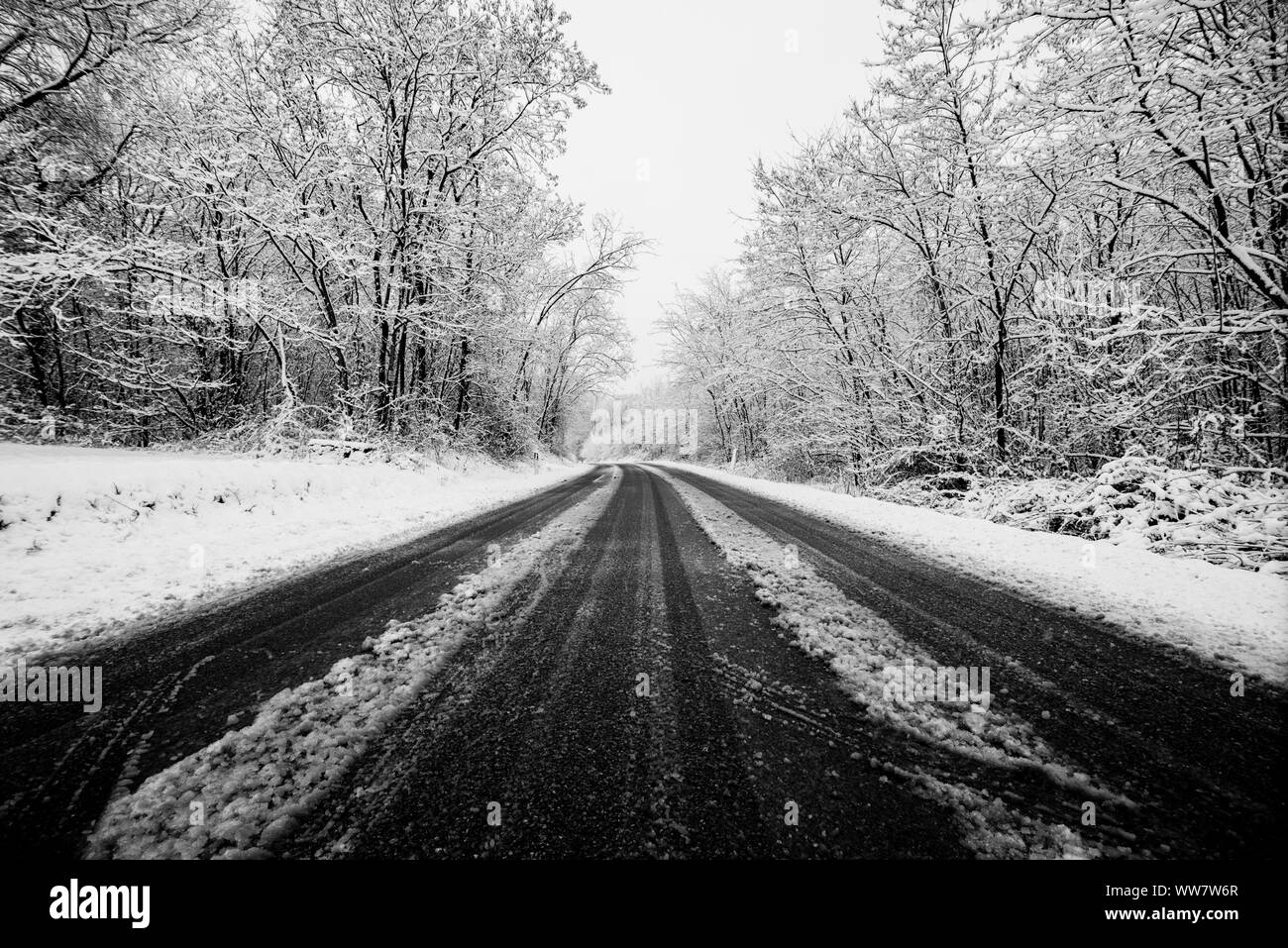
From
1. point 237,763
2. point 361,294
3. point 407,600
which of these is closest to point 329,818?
point 237,763

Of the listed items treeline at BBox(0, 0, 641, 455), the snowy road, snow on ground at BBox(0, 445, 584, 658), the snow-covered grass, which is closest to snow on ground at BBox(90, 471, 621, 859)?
the snowy road

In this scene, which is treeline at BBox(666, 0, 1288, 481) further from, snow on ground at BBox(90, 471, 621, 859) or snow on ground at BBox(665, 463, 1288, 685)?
snow on ground at BBox(90, 471, 621, 859)

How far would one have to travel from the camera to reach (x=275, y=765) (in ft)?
5.41

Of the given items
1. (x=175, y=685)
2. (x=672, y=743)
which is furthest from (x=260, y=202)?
(x=672, y=743)

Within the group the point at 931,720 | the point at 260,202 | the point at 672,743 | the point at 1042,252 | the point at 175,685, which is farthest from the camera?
the point at 260,202

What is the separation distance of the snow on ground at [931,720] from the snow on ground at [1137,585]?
170 centimetres

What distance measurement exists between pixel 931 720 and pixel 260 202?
13012 mm

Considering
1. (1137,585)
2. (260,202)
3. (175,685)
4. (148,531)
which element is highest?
→ (260,202)

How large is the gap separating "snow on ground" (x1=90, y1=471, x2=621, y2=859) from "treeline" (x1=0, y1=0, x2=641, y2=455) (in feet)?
23.9

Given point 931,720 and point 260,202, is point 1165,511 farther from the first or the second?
point 260,202

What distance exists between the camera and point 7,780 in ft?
5.10

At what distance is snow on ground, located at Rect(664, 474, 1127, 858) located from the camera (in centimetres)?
137

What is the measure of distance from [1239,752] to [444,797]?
9.71 feet
